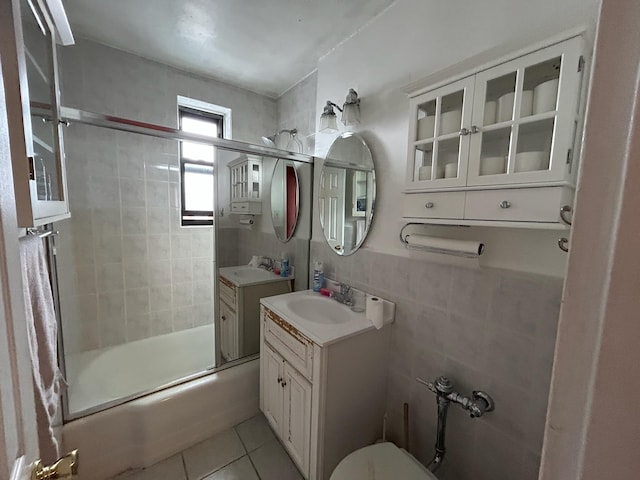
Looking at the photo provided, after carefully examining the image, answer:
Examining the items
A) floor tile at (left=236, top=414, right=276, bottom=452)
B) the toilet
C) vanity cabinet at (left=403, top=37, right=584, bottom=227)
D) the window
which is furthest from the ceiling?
floor tile at (left=236, top=414, right=276, bottom=452)

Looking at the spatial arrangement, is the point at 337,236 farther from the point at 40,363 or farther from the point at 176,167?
the point at 176,167

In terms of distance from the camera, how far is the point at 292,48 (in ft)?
5.84

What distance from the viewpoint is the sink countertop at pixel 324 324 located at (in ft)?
3.84

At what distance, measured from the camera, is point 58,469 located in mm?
444

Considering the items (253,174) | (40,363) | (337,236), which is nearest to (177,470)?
(40,363)

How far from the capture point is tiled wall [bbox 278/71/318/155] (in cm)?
207

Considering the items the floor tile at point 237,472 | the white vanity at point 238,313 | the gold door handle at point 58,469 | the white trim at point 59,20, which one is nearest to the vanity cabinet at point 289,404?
the floor tile at point 237,472

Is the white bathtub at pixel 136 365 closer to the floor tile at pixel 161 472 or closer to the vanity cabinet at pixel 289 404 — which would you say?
the floor tile at pixel 161 472

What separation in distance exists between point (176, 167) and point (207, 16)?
122cm

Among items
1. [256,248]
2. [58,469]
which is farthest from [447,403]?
[256,248]

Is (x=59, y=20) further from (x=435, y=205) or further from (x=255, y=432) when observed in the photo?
(x=255, y=432)

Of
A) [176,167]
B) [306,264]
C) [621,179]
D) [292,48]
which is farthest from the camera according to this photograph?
[176,167]

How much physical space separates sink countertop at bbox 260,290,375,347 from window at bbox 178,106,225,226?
1.38 m

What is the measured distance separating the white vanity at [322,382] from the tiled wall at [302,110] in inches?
54.5
